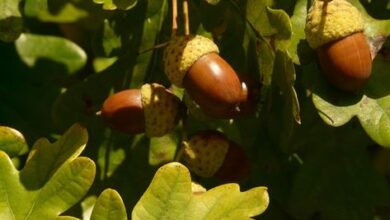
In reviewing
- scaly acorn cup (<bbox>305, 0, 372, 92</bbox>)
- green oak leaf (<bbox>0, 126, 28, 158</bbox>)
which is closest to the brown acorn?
green oak leaf (<bbox>0, 126, 28, 158</bbox>)

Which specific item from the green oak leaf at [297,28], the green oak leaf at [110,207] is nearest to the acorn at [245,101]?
the green oak leaf at [297,28]

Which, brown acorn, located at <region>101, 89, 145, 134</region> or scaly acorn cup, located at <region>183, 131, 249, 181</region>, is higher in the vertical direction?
brown acorn, located at <region>101, 89, 145, 134</region>

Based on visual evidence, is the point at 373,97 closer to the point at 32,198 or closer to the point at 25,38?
the point at 32,198

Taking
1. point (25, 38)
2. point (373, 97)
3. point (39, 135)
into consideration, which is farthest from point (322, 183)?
point (25, 38)

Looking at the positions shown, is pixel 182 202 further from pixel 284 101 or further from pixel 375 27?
pixel 375 27

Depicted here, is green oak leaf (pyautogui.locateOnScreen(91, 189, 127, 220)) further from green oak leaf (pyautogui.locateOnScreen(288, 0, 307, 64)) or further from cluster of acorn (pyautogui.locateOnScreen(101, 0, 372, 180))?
green oak leaf (pyautogui.locateOnScreen(288, 0, 307, 64))

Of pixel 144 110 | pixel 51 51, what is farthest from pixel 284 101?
pixel 51 51
